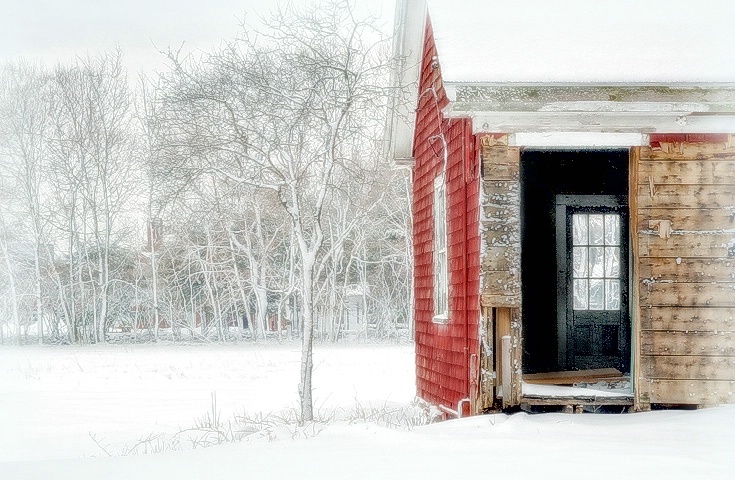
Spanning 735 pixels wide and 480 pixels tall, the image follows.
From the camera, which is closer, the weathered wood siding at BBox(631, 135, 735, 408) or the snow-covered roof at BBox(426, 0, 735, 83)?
the snow-covered roof at BBox(426, 0, 735, 83)

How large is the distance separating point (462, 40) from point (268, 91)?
5050mm

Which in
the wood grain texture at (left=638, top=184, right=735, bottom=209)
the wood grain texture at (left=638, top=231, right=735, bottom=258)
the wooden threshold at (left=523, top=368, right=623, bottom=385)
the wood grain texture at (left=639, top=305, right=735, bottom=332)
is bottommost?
the wooden threshold at (left=523, top=368, right=623, bottom=385)

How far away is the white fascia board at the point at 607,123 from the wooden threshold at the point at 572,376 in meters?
3.43

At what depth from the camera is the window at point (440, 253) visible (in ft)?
37.0

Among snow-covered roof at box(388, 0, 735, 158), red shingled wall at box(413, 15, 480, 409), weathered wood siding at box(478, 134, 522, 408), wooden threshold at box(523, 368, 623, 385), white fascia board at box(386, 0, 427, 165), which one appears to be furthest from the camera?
white fascia board at box(386, 0, 427, 165)

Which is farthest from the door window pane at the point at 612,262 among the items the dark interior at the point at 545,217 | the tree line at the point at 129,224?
the tree line at the point at 129,224

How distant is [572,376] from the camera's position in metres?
11.2

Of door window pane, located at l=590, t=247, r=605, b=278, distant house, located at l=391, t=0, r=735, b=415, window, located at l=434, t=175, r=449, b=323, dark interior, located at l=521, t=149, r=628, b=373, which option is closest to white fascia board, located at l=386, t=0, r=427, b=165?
window, located at l=434, t=175, r=449, b=323

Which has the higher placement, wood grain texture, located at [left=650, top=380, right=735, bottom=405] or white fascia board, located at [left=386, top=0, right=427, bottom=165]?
white fascia board, located at [left=386, top=0, right=427, bottom=165]

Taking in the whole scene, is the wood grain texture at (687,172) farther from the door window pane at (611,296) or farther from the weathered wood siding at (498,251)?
the door window pane at (611,296)

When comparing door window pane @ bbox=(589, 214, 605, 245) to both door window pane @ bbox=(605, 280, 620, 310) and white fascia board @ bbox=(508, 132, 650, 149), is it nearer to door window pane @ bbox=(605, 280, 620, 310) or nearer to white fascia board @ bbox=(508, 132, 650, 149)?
door window pane @ bbox=(605, 280, 620, 310)

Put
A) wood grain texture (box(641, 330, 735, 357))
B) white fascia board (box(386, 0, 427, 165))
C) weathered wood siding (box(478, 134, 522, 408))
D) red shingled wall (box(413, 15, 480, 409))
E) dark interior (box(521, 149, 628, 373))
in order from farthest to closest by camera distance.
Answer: dark interior (box(521, 149, 628, 373)) → white fascia board (box(386, 0, 427, 165)) → red shingled wall (box(413, 15, 480, 409)) → weathered wood siding (box(478, 134, 522, 408)) → wood grain texture (box(641, 330, 735, 357))

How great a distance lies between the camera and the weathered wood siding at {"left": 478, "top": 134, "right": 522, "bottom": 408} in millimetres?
8820

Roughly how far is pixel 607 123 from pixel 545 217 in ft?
13.0
